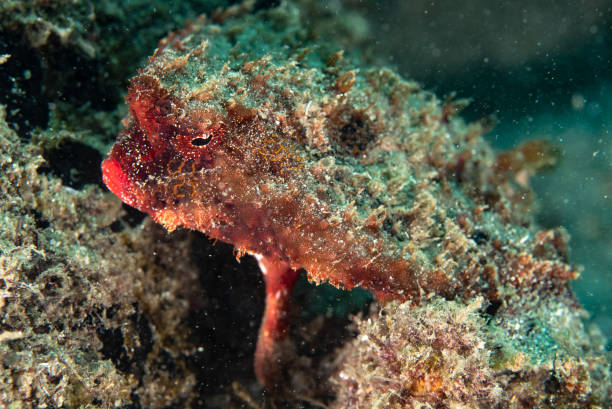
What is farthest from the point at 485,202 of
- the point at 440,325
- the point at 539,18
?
the point at 539,18

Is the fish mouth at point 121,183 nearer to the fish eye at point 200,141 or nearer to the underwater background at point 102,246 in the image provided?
the fish eye at point 200,141

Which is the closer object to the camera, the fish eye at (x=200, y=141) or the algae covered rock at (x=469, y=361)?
the algae covered rock at (x=469, y=361)

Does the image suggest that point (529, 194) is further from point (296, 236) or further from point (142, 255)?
point (142, 255)

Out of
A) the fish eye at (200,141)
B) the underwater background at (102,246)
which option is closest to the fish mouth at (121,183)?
the fish eye at (200,141)

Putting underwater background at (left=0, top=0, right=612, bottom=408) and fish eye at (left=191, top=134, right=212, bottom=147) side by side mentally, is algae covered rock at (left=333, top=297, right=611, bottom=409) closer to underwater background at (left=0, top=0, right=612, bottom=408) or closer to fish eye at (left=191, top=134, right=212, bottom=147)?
underwater background at (left=0, top=0, right=612, bottom=408)

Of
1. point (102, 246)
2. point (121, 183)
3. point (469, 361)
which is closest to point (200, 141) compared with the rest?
point (121, 183)

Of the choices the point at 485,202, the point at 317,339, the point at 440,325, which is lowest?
the point at 317,339

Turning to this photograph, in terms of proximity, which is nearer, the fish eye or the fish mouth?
the fish eye

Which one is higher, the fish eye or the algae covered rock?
the fish eye

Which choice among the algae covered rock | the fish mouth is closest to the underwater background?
the fish mouth
